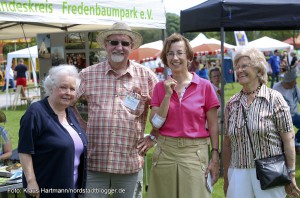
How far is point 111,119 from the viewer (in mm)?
3203

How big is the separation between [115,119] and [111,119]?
29 millimetres

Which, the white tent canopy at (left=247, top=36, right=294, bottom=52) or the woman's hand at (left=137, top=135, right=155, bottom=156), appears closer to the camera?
the woman's hand at (left=137, top=135, right=155, bottom=156)

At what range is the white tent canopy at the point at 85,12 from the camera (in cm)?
421

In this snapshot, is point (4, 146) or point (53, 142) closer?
point (53, 142)

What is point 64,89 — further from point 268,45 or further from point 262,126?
point 268,45

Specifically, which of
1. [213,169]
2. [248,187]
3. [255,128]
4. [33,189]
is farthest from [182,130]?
[33,189]

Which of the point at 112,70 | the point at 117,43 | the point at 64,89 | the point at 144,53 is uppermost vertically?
the point at 144,53

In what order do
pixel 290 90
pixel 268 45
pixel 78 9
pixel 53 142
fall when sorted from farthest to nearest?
pixel 268 45 → pixel 290 90 → pixel 78 9 → pixel 53 142

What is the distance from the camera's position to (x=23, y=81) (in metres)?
18.2

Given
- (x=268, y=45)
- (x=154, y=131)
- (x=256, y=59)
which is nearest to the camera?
(x=256, y=59)

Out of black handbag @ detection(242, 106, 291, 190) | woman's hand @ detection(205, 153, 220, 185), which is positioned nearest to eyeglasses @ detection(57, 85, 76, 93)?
woman's hand @ detection(205, 153, 220, 185)

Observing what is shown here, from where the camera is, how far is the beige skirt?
2945 millimetres

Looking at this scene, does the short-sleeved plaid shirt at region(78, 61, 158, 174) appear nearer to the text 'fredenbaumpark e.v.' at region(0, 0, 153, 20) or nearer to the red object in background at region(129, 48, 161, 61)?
the text 'fredenbaumpark e.v.' at region(0, 0, 153, 20)

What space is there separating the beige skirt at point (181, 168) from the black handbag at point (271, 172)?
359 mm
